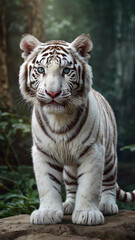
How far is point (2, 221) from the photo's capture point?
275 centimetres

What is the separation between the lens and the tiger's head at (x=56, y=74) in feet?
7.95

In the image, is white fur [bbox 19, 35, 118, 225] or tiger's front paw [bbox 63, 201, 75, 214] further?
tiger's front paw [bbox 63, 201, 75, 214]

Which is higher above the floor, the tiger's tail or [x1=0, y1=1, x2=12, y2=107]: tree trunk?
[x1=0, y1=1, x2=12, y2=107]: tree trunk

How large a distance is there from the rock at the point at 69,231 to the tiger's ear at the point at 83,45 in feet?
4.08

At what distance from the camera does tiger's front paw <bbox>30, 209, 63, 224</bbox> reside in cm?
254

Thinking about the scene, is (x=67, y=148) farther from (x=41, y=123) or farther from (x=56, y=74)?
(x=56, y=74)

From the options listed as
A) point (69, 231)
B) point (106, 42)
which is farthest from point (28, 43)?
point (106, 42)

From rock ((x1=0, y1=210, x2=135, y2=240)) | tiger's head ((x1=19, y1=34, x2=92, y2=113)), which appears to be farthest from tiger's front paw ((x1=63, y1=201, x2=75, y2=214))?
tiger's head ((x1=19, y1=34, x2=92, y2=113))

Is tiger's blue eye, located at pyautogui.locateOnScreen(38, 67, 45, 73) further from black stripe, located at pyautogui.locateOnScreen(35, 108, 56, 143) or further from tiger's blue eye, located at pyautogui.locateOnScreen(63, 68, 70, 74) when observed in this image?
black stripe, located at pyautogui.locateOnScreen(35, 108, 56, 143)

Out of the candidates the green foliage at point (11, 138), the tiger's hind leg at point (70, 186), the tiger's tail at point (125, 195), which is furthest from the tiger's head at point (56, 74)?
the green foliage at point (11, 138)

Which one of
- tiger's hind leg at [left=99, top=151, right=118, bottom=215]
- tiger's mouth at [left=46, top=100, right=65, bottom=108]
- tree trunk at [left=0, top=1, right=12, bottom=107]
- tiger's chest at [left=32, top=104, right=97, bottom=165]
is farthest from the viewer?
tree trunk at [left=0, top=1, right=12, bottom=107]

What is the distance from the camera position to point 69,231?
2398mm

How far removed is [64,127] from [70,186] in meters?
0.73

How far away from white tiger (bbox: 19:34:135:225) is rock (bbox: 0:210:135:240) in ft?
0.24
